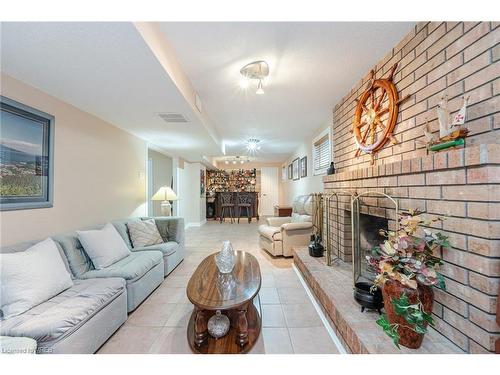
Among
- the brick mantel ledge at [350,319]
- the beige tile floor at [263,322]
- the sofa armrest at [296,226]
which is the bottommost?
the beige tile floor at [263,322]

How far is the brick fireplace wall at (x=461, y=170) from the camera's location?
1047 millimetres

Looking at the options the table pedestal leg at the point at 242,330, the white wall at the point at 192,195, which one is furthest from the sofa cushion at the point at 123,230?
the white wall at the point at 192,195

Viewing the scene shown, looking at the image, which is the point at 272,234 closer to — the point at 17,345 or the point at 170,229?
the point at 170,229

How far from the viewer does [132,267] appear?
217 cm

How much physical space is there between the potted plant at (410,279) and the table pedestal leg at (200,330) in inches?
48.0

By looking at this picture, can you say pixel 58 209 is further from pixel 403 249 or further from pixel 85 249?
pixel 403 249

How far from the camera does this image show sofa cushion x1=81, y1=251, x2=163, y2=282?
2.02 m

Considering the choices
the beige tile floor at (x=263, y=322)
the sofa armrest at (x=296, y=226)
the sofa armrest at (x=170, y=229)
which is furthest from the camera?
the sofa armrest at (x=296, y=226)

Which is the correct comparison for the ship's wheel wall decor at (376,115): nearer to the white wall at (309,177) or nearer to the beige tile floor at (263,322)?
the white wall at (309,177)

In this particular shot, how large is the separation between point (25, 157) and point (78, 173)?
2.05 ft

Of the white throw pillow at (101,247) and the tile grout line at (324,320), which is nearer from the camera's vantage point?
the tile grout line at (324,320)

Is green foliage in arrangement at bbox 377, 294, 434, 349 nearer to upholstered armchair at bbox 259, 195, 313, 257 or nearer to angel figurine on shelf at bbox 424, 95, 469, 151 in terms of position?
angel figurine on shelf at bbox 424, 95, 469, 151

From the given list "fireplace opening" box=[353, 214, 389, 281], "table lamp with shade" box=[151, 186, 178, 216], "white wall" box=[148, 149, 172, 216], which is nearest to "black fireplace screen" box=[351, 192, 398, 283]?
"fireplace opening" box=[353, 214, 389, 281]
